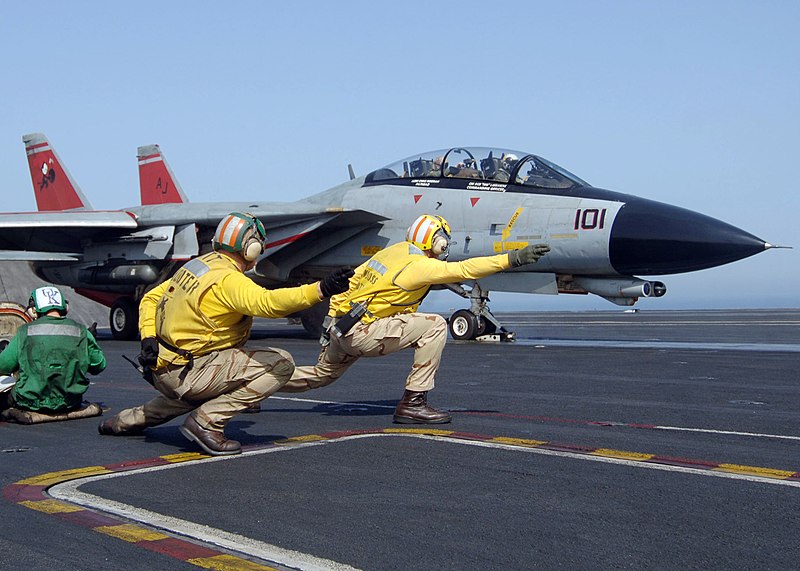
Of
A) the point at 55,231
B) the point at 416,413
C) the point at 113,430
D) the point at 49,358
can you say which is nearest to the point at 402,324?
the point at 416,413

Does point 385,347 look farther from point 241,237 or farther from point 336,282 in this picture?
point 336,282

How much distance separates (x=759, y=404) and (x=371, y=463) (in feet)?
15.7

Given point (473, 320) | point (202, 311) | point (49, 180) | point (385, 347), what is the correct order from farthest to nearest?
1. point (49, 180)
2. point (473, 320)
3. point (385, 347)
4. point (202, 311)

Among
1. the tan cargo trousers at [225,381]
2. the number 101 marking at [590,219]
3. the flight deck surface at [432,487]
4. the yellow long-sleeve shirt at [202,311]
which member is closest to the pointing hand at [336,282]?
the yellow long-sleeve shirt at [202,311]

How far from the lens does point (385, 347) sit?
7980 mm

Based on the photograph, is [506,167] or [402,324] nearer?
[402,324]

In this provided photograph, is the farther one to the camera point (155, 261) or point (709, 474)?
point (155, 261)

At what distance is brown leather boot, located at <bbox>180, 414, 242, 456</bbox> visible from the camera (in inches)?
249

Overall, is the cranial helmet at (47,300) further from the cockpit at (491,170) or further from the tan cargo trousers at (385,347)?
the cockpit at (491,170)

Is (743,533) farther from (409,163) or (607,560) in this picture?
(409,163)

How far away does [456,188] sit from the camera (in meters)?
17.8

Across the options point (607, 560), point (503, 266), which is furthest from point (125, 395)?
point (607, 560)

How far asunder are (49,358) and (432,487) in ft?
13.9

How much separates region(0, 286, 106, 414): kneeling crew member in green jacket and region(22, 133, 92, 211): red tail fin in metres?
19.4
